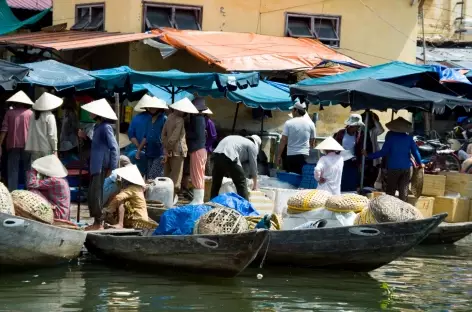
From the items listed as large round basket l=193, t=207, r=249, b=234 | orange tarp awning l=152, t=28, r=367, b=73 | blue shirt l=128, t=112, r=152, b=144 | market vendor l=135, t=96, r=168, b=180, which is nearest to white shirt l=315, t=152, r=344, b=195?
market vendor l=135, t=96, r=168, b=180

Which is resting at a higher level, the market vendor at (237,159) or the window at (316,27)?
the window at (316,27)

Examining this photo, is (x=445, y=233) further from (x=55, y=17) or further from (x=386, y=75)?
(x=55, y=17)

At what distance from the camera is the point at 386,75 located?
18.7 metres

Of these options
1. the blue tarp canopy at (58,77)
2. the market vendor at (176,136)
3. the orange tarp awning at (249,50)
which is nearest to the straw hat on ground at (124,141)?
the blue tarp canopy at (58,77)

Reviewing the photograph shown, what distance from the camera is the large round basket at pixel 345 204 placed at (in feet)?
44.2

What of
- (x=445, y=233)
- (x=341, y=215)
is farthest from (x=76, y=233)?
(x=445, y=233)

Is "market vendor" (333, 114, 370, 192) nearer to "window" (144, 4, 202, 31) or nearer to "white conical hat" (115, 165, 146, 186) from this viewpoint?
"white conical hat" (115, 165, 146, 186)

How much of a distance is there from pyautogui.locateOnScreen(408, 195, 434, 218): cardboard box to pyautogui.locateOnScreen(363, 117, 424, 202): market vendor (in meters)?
0.19

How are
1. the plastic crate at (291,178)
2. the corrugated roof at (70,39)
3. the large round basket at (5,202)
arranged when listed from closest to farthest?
the large round basket at (5,202)
the plastic crate at (291,178)
the corrugated roof at (70,39)

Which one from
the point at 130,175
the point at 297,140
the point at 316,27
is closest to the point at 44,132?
the point at 130,175

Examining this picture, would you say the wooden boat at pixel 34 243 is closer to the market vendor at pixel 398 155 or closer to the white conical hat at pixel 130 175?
the white conical hat at pixel 130 175

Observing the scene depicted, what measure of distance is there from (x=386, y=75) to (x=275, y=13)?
5822 millimetres

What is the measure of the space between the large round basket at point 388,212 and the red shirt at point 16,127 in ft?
18.7

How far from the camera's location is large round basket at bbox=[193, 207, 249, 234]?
40.0 feet
